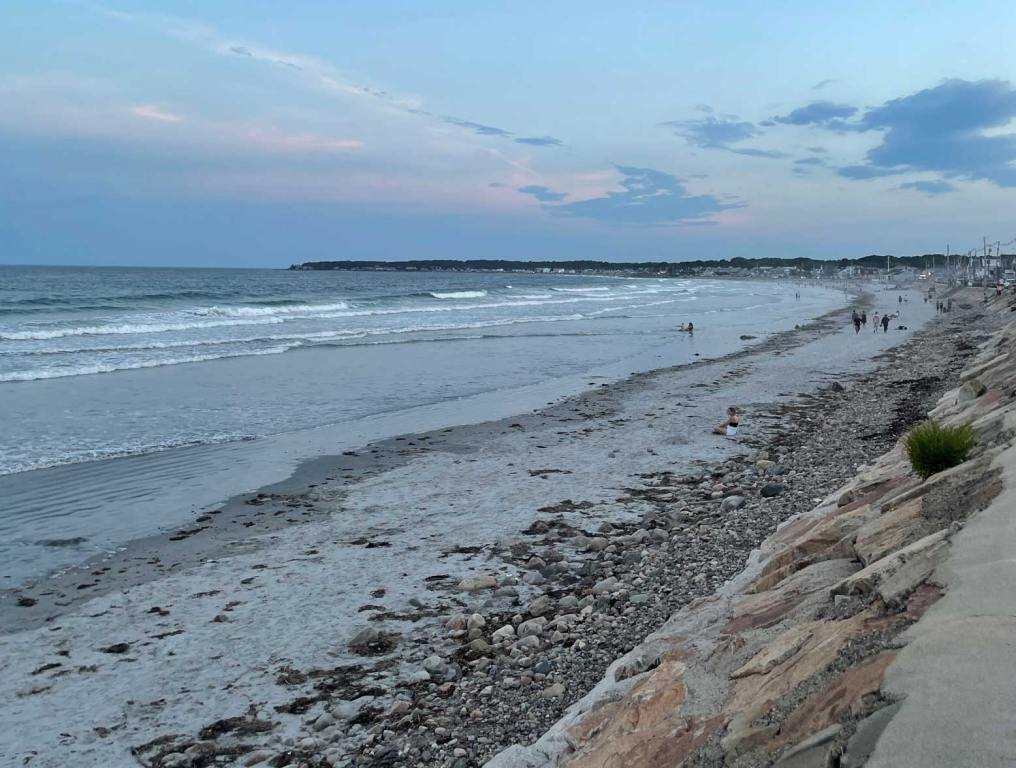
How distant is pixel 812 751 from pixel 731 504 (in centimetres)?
764

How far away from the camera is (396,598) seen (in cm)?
793

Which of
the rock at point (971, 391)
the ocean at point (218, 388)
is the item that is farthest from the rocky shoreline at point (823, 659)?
the ocean at point (218, 388)

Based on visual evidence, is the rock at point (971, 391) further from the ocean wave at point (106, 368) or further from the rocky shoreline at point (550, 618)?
the ocean wave at point (106, 368)

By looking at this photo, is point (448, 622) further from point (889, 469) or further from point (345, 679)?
point (889, 469)

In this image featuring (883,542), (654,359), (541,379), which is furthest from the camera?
(654,359)

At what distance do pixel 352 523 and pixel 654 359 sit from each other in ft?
72.0

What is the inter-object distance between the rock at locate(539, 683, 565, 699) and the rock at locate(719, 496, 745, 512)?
5138mm

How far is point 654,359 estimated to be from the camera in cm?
3078

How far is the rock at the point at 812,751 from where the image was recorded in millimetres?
2809

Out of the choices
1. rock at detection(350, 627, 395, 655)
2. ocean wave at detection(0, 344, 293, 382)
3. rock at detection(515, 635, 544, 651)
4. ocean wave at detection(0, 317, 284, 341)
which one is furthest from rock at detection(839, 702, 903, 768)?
ocean wave at detection(0, 317, 284, 341)

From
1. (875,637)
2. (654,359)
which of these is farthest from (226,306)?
(875,637)

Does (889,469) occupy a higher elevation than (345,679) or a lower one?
higher

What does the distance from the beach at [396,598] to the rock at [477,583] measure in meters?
0.03

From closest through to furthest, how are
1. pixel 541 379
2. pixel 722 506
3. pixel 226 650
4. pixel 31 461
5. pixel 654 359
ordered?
pixel 226 650 → pixel 722 506 → pixel 31 461 → pixel 541 379 → pixel 654 359
